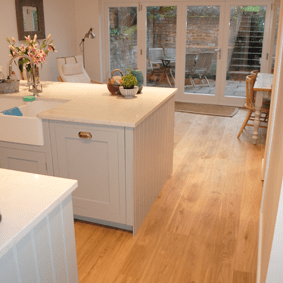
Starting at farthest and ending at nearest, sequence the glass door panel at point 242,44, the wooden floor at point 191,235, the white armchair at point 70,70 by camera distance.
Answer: the glass door panel at point 242,44 → the white armchair at point 70,70 → the wooden floor at point 191,235

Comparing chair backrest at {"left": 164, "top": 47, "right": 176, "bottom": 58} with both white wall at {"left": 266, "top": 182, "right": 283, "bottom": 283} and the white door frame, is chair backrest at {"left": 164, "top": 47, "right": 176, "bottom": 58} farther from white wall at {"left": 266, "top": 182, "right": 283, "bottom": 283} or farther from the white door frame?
white wall at {"left": 266, "top": 182, "right": 283, "bottom": 283}

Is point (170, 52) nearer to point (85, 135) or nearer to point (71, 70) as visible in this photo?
point (71, 70)

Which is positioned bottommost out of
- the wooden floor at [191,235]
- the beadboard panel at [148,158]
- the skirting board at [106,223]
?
the wooden floor at [191,235]

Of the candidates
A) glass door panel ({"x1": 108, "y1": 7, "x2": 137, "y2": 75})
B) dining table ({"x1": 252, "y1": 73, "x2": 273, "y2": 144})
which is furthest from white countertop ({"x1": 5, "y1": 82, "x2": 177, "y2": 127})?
glass door panel ({"x1": 108, "y1": 7, "x2": 137, "y2": 75})

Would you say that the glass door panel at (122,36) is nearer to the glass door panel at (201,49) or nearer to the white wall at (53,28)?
the white wall at (53,28)

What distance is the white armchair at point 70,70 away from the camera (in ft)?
18.6

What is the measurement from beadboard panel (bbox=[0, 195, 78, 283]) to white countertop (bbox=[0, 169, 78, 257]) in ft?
0.19

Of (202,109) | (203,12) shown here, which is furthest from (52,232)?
(203,12)

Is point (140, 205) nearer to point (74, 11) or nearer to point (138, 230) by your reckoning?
point (138, 230)

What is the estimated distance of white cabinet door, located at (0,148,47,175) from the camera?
252cm

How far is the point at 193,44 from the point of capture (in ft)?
21.0

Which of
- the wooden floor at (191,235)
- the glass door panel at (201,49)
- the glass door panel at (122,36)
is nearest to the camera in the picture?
the wooden floor at (191,235)

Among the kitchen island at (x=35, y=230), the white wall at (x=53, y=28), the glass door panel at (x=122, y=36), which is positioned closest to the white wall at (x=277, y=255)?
the kitchen island at (x=35, y=230)

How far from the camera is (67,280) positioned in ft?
4.46
